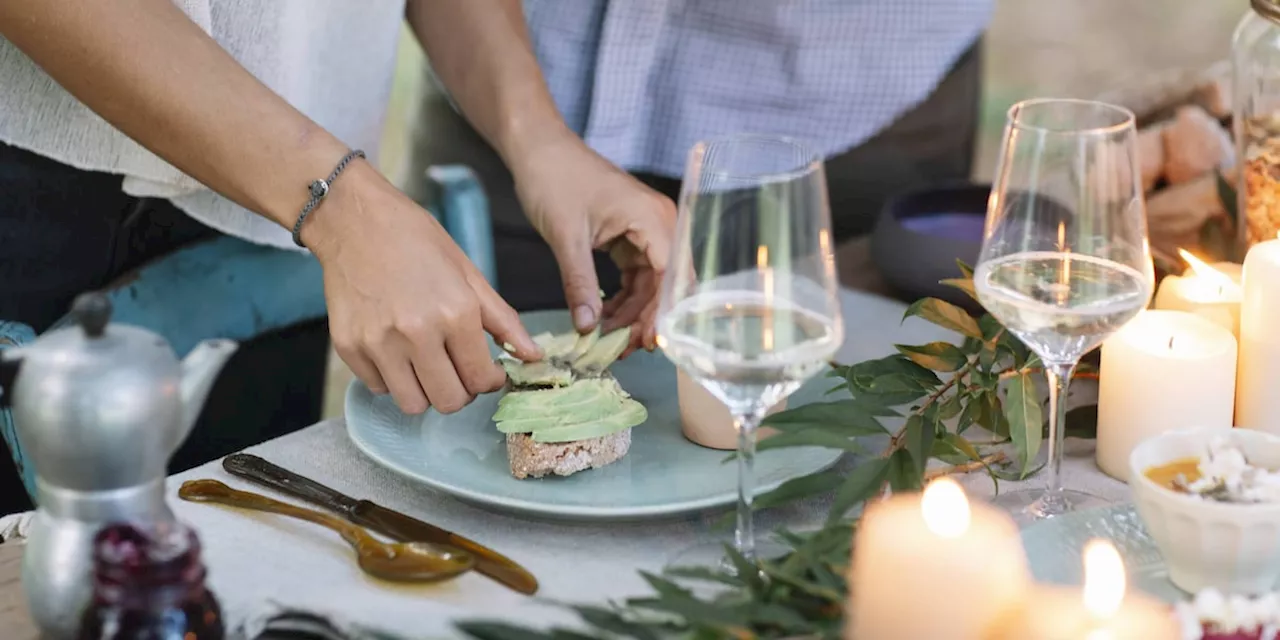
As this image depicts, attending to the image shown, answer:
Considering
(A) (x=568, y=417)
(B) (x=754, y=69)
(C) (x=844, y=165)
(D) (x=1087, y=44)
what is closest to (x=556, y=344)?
(A) (x=568, y=417)

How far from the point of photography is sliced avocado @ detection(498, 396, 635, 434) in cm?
92

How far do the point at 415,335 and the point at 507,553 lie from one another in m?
0.18

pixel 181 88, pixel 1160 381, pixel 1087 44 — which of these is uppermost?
pixel 181 88

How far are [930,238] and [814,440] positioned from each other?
1.74ft

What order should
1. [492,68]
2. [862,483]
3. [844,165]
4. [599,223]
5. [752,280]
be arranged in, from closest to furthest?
[752,280], [862,483], [599,223], [492,68], [844,165]

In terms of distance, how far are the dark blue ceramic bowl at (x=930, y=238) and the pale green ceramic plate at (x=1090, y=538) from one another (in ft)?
1.52

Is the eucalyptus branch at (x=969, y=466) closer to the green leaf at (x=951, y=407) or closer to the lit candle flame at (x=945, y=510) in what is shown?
the green leaf at (x=951, y=407)

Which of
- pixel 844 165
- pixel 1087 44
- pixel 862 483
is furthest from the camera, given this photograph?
pixel 1087 44

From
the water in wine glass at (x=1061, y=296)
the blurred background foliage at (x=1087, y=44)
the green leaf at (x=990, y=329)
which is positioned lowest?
the blurred background foliage at (x=1087, y=44)

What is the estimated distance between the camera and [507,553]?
0.85 metres

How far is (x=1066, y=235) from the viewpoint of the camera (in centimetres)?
83

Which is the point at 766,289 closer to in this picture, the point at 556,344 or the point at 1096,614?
the point at 1096,614

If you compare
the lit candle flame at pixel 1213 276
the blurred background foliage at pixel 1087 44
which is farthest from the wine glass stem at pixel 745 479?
the blurred background foliage at pixel 1087 44

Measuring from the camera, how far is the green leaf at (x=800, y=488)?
0.83 meters
